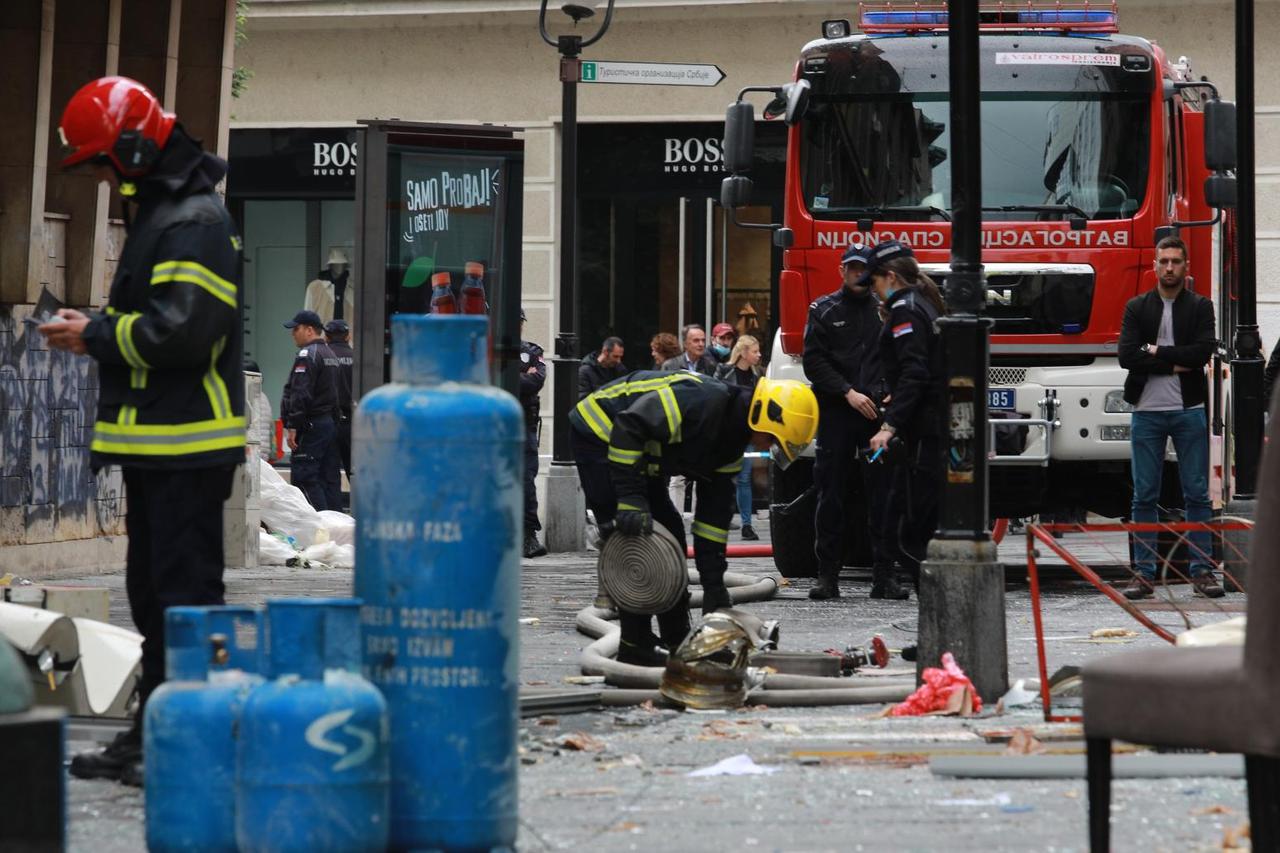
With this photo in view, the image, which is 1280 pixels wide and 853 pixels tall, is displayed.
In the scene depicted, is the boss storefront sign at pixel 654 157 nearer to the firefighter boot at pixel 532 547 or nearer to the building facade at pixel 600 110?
the building facade at pixel 600 110

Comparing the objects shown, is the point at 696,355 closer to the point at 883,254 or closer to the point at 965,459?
the point at 883,254

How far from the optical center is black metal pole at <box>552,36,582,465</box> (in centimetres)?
1712

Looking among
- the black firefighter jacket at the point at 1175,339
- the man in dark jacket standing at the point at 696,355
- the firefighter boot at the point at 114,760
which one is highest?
the man in dark jacket standing at the point at 696,355

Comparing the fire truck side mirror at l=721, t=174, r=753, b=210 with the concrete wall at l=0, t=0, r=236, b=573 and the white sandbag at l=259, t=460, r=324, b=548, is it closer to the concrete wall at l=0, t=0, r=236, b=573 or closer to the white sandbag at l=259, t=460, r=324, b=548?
the concrete wall at l=0, t=0, r=236, b=573

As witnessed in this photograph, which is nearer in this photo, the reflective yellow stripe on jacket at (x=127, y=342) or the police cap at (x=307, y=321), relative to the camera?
the reflective yellow stripe on jacket at (x=127, y=342)

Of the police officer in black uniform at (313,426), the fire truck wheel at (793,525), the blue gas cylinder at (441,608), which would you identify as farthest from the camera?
the police officer in black uniform at (313,426)

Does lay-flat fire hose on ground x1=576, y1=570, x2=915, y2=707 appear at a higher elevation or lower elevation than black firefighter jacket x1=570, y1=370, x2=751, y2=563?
lower

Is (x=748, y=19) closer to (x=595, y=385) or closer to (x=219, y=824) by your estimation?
(x=595, y=385)

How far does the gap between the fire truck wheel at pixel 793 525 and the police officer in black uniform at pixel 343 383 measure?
190 inches

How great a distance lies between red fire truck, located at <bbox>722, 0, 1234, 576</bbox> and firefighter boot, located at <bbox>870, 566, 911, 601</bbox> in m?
1.45

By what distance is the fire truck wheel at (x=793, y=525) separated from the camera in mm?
14227

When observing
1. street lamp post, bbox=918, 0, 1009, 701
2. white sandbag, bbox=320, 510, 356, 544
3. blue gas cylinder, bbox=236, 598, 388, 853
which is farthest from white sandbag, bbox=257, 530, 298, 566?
blue gas cylinder, bbox=236, 598, 388, 853

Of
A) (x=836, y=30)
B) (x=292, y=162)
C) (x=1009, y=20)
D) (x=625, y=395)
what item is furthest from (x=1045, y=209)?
(x=292, y=162)

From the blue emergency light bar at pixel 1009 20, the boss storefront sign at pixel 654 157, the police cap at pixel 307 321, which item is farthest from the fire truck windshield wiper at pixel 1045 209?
the boss storefront sign at pixel 654 157
